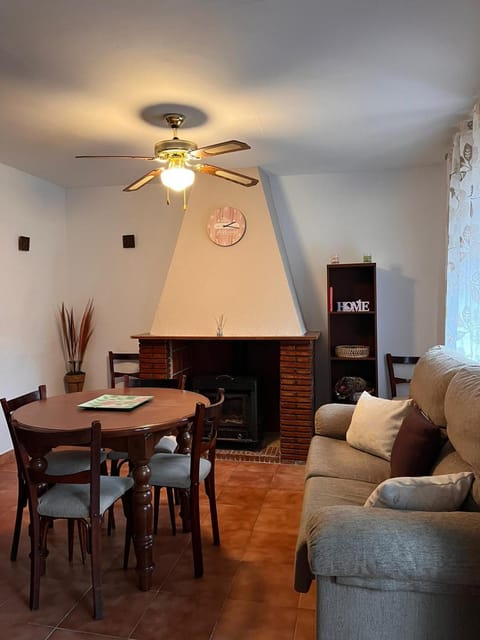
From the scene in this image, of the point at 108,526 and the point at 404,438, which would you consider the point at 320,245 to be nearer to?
the point at 404,438

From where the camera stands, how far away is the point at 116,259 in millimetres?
4883

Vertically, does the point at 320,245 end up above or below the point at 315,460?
above

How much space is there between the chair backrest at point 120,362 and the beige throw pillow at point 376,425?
8.70 ft

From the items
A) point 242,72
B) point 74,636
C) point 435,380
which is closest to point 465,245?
point 435,380

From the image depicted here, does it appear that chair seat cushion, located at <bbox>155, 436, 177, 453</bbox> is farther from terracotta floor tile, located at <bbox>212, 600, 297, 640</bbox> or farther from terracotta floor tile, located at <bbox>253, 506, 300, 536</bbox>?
terracotta floor tile, located at <bbox>212, 600, 297, 640</bbox>

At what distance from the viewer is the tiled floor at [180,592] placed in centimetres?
194

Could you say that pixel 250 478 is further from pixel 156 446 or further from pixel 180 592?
pixel 180 592

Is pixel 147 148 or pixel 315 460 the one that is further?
pixel 147 148

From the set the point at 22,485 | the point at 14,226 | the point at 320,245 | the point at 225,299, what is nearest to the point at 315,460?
the point at 22,485

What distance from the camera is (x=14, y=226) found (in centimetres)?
420

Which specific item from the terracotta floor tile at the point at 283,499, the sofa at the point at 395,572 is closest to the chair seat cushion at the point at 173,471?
the terracotta floor tile at the point at 283,499

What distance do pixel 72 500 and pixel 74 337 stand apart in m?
3.06

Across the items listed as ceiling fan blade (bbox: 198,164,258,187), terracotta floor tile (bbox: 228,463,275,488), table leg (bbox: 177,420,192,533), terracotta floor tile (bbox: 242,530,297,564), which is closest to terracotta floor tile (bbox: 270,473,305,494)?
terracotta floor tile (bbox: 228,463,275,488)

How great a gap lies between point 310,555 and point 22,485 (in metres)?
1.60
